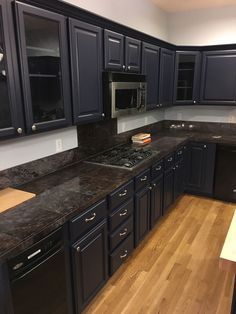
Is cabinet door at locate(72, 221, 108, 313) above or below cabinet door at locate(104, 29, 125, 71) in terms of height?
below

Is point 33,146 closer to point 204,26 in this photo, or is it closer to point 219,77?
point 219,77

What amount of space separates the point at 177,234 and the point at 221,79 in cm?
236

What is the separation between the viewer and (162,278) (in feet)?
7.79

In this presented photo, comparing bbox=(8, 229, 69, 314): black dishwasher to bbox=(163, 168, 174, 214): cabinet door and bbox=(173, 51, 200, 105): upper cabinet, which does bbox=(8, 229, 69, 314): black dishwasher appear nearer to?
bbox=(163, 168, 174, 214): cabinet door

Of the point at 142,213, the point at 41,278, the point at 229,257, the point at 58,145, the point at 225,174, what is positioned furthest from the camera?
the point at 225,174

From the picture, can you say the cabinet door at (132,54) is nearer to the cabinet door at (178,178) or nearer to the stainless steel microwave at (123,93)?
the stainless steel microwave at (123,93)

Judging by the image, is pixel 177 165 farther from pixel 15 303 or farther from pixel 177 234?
pixel 15 303

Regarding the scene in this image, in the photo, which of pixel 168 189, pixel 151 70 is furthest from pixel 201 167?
pixel 151 70

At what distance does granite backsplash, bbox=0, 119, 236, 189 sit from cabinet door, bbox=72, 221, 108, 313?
702 millimetres

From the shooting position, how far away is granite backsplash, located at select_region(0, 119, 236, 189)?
199cm

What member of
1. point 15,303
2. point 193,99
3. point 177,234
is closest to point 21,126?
point 15,303

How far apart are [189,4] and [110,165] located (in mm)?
2909

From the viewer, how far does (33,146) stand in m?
2.12

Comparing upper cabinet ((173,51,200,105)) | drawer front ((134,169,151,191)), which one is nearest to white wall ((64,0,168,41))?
upper cabinet ((173,51,200,105))
